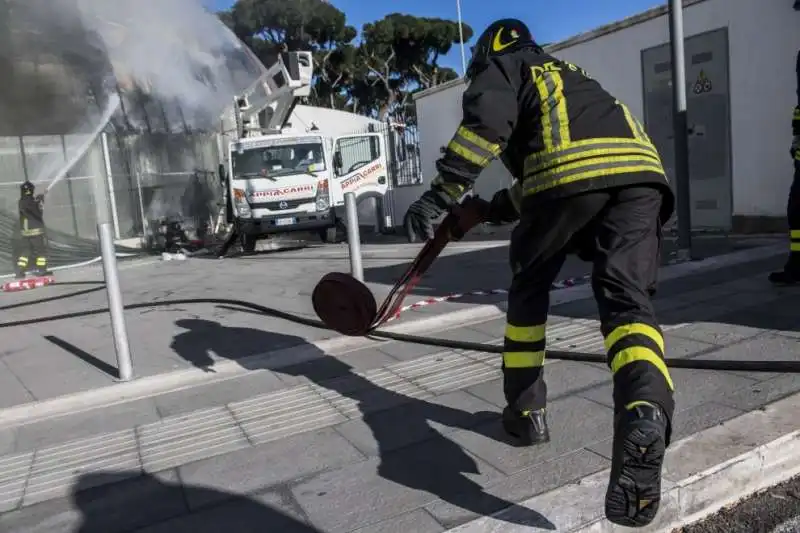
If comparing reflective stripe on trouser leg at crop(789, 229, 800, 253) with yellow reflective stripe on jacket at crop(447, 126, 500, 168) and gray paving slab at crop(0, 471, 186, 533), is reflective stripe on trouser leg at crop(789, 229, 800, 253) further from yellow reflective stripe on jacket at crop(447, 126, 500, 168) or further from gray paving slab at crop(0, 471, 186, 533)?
gray paving slab at crop(0, 471, 186, 533)

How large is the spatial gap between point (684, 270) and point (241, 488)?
5382 mm

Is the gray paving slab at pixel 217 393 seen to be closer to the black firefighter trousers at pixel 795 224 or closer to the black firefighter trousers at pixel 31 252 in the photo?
the black firefighter trousers at pixel 795 224

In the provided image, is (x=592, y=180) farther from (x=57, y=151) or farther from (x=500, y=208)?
(x=57, y=151)

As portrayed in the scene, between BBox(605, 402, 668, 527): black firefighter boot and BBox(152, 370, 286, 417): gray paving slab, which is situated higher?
BBox(605, 402, 668, 527): black firefighter boot

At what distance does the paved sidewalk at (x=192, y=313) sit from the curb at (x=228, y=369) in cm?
13

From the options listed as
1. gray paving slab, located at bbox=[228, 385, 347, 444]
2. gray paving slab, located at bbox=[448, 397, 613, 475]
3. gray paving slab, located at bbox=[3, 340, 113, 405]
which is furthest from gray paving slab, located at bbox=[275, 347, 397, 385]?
gray paving slab, located at bbox=[448, 397, 613, 475]

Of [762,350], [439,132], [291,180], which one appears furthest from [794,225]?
[439,132]

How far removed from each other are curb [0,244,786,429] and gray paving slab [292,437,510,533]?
1.94 meters

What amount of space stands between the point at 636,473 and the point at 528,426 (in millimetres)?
900

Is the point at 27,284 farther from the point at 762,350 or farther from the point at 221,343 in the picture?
the point at 762,350

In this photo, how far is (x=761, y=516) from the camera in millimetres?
2355

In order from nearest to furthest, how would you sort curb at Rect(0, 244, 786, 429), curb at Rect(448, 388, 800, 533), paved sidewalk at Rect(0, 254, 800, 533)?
curb at Rect(448, 388, 800, 533) → paved sidewalk at Rect(0, 254, 800, 533) → curb at Rect(0, 244, 786, 429)

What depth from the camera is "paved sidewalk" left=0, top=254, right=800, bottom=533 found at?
2549 millimetres

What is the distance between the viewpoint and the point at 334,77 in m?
41.2
